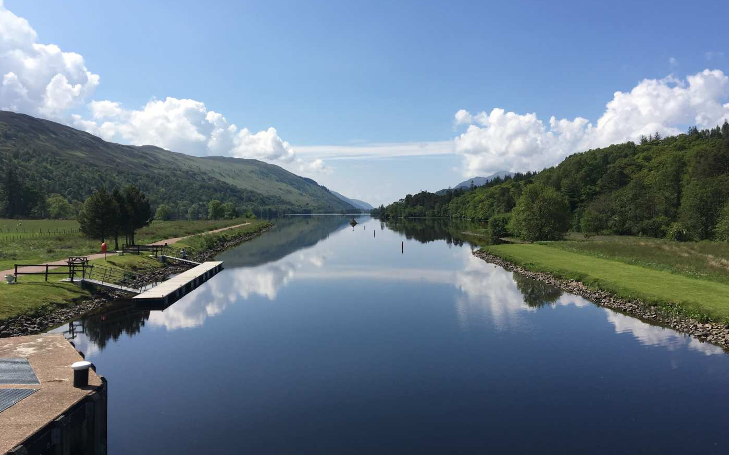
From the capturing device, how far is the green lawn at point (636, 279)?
3673cm

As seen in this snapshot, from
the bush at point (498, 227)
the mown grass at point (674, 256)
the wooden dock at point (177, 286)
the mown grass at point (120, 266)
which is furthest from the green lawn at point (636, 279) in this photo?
the bush at point (498, 227)

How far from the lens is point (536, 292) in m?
50.5

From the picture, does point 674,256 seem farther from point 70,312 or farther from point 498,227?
point 70,312

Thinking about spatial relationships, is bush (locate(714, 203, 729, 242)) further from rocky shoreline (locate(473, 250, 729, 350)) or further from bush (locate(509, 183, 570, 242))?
rocky shoreline (locate(473, 250, 729, 350))

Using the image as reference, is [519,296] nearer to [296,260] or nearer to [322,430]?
[322,430]

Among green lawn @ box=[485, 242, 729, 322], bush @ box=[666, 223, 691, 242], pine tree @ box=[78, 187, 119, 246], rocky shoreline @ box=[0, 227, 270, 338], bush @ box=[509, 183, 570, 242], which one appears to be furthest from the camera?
bush @ box=[509, 183, 570, 242]

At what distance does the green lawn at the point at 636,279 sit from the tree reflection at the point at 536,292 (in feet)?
11.9

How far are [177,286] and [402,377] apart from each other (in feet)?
109

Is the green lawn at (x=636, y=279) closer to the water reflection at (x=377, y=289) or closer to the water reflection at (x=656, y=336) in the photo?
the water reflection at (x=656, y=336)

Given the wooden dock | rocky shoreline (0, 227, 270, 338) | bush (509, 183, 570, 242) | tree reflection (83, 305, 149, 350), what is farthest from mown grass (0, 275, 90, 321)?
bush (509, 183, 570, 242)

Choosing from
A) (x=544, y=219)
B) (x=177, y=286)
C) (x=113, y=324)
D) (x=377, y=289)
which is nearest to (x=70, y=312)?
(x=113, y=324)

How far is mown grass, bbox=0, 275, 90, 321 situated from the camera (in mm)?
32872

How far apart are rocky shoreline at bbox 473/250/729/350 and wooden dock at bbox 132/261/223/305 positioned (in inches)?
1696

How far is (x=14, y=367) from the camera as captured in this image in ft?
65.9
